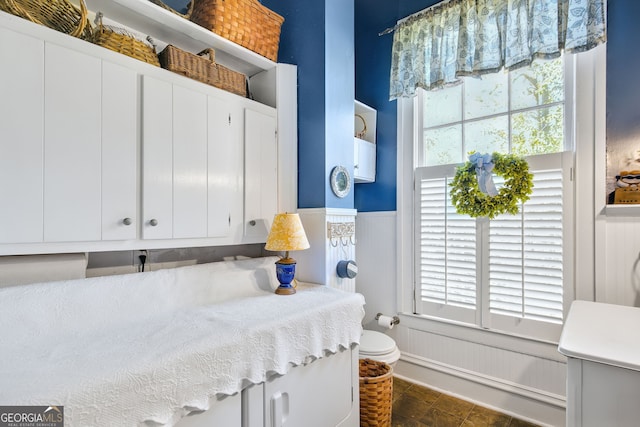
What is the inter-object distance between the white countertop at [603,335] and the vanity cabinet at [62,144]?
1.68 m

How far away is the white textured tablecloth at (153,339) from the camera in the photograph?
78cm

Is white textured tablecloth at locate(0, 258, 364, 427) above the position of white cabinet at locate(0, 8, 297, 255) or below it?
below

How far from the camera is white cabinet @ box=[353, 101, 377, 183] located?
2.40m

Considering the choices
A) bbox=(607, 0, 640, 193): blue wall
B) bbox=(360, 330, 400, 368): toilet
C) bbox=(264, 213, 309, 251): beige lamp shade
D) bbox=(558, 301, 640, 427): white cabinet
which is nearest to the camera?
bbox=(558, 301, 640, 427): white cabinet

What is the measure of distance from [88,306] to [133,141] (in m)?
0.66

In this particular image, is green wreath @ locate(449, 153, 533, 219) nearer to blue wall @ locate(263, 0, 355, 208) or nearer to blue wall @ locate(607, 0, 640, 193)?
blue wall @ locate(607, 0, 640, 193)

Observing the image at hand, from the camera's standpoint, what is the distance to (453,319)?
2230mm

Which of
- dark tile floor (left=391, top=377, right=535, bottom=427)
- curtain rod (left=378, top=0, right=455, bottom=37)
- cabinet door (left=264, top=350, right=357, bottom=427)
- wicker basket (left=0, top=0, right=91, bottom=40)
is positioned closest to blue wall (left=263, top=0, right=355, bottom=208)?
curtain rod (left=378, top=0, right=455, bottom=37)

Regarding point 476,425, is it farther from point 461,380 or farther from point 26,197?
point 26,197

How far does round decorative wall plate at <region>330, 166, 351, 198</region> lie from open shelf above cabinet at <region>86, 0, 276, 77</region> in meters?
0.75

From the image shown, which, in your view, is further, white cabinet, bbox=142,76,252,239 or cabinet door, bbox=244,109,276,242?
cabinet door, bbox=244,109,276,242

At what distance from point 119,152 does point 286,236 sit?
80 cm

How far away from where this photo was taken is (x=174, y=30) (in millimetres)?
1582

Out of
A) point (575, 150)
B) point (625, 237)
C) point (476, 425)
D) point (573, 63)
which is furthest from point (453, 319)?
point (573, 63)
